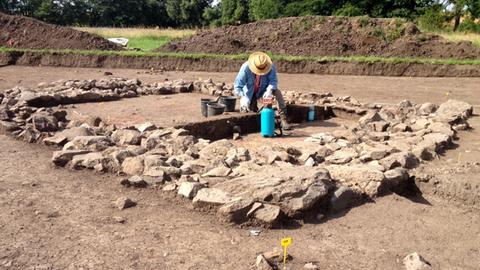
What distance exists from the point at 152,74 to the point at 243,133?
971 centimetres

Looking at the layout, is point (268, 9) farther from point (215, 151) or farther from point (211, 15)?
point (215, 151)

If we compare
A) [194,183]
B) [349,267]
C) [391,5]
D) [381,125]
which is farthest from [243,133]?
[391,5]

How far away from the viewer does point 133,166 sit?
550 centimetres

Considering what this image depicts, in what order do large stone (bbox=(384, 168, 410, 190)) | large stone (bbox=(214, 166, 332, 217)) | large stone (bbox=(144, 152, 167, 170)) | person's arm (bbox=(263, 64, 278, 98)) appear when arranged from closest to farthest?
large stone (bbox=(214, 166, 332, 217))
large stone (bbox=(384, 168, 410, 190))
large stone (bbox=(144, 152, 167, 170))
person's arm (bbox=(263, 64, 278, 98))

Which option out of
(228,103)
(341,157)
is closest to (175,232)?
(341,157)

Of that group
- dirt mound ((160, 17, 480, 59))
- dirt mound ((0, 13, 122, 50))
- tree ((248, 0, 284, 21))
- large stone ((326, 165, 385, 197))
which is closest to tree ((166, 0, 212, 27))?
tree ((248, 0, 284, 21))

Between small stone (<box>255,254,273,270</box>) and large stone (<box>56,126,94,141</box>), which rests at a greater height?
large stone (<box>56,126,94,141</box>)

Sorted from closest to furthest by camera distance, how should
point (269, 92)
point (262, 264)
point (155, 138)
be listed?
1. point (262, 264)
2. point (155, 138)
3. point (269, 92)

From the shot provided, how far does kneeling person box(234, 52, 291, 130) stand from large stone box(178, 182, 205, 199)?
4117 mm

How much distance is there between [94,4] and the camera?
63688mm

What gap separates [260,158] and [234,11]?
5496 centimetres

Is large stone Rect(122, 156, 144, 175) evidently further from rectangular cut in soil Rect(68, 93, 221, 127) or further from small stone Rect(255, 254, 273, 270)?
rectangular cut in soil Rect(68, 93, 221, 127)

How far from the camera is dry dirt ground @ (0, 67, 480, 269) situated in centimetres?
367

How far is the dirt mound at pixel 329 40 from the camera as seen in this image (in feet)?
72.1
